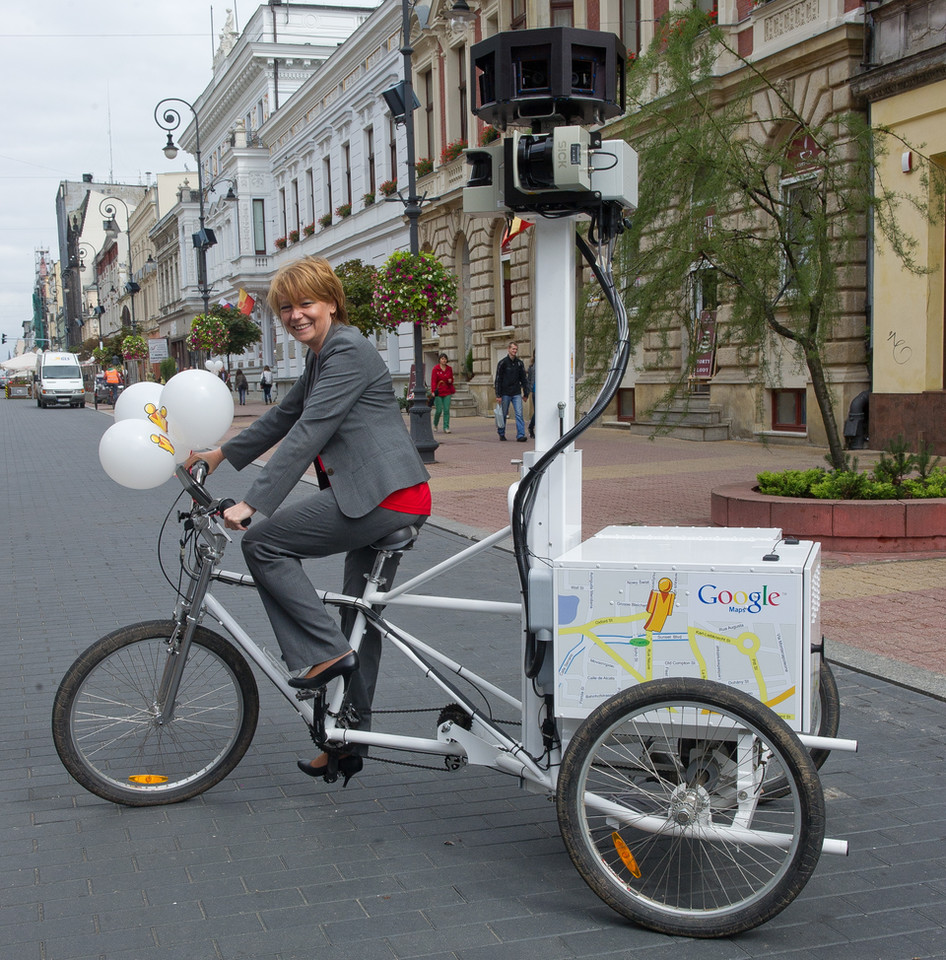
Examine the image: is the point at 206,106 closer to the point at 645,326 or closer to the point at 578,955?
the point at 645,326

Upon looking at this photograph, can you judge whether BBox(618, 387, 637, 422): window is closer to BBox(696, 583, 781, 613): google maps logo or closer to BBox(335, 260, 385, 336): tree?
BBox(335, 260, 385, 336): tree

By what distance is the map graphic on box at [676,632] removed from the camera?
10.6ft

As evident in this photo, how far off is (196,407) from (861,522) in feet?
20.8

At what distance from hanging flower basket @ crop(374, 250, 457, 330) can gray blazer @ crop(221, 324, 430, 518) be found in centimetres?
1547

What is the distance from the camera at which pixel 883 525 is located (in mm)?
8883

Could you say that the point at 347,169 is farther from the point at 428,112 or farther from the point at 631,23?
the point at 631,23

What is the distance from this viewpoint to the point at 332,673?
3859 millimetres

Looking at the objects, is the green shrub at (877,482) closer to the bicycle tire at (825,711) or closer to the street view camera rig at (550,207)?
the bicycle tire at (825,711)

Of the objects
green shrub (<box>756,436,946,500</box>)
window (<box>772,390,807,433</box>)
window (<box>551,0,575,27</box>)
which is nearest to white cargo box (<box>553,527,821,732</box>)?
green shrub (<box>756,436,946,500</box>)

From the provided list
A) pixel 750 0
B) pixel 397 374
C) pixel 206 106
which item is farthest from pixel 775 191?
pixel 206 106

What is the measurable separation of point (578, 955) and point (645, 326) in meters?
7.29

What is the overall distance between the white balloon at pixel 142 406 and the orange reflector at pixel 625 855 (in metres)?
2.14

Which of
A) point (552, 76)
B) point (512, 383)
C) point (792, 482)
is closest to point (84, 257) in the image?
point (512, 383)

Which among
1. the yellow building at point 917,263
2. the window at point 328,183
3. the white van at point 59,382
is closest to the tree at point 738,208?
the yellow building at point 917,263
